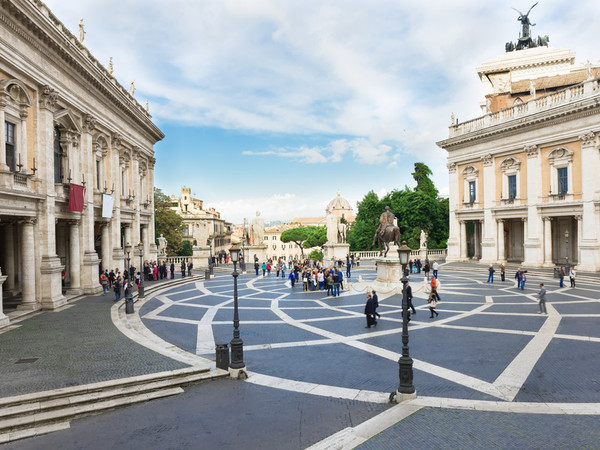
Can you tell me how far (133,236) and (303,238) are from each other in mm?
72280

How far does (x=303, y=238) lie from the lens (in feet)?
335

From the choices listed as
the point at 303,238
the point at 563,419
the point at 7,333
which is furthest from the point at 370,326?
the point at 303,238

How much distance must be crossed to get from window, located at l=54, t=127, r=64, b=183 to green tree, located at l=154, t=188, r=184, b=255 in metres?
26.4

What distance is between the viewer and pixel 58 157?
21.1 meters

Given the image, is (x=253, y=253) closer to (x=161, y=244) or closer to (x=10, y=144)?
(x=161, y=244)

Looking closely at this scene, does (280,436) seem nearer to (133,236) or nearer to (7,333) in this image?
(7,333)

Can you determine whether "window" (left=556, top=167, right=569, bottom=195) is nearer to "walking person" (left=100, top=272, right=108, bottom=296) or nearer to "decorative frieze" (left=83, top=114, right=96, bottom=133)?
"walking person" (left=100, top=272, right=108, bottom=296)

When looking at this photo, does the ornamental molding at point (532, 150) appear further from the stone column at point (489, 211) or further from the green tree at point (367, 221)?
the green tree at point (367, 221)

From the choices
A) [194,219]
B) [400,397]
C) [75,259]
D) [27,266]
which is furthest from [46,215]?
[194,219]

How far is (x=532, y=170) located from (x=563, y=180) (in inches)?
100

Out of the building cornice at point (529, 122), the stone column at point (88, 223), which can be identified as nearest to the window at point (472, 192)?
the building cornice at point (529, 122)

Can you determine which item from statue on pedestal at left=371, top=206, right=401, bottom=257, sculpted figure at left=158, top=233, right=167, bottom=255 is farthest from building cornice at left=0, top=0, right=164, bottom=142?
statue on pedestal at left=371, top=206, right=401, bottom=257

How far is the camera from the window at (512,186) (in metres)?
37.3

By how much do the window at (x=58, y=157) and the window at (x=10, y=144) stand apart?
3.87 meters
